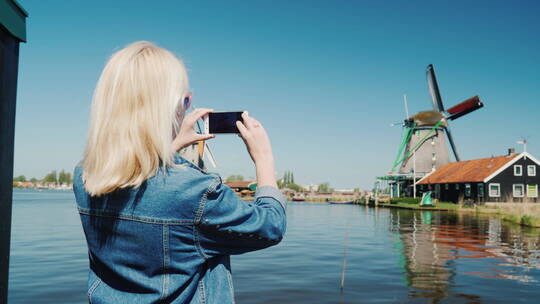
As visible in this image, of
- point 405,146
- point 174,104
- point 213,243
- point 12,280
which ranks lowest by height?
point 12,280

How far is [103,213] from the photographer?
3.99ft

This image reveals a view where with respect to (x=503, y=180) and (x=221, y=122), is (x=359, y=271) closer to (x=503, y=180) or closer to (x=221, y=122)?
(x=221, y=122)

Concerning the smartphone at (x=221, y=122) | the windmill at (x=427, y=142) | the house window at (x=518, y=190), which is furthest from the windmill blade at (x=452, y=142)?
the smartphone at (x=221, y=122)

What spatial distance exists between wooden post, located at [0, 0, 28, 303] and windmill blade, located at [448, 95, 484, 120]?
46885 millimetres

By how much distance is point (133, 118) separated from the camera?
115 cm

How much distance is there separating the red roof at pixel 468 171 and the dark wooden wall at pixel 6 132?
36748mm

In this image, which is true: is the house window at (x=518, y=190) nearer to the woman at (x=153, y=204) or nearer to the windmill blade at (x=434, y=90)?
the windmill blade at (x=434, y=90)

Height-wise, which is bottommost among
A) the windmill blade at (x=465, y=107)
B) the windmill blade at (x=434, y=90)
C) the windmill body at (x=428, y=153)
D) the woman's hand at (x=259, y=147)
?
the woman's hand at (x=259, y=147)

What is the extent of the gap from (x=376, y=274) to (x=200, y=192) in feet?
Result: 27.4

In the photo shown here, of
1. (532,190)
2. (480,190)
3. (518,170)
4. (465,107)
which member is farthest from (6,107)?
(465,107)

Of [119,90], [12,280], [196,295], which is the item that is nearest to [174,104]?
[119,90]

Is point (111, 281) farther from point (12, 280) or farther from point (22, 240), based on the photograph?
point (22, 240)

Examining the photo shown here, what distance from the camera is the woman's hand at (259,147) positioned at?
1.32 metres

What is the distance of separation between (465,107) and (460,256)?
3746 centimetres
